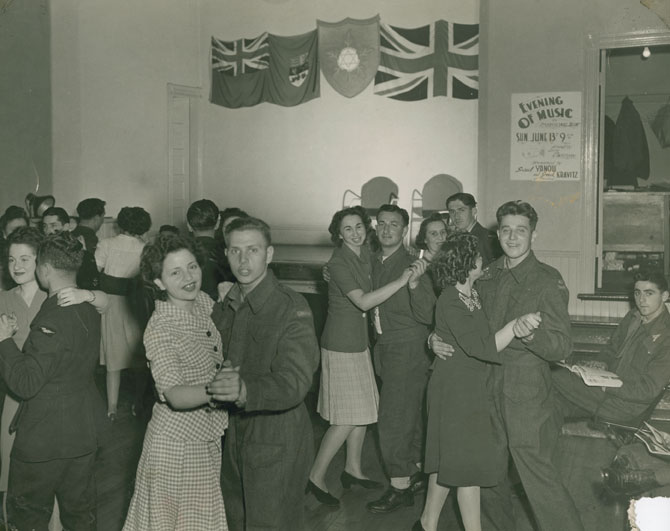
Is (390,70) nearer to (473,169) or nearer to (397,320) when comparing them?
(473,169)

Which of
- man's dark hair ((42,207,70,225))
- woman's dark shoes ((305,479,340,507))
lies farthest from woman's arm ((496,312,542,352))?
man's dark hair ((42,207,70,225))

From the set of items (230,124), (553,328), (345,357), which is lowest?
(345,357)

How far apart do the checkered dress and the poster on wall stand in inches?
184

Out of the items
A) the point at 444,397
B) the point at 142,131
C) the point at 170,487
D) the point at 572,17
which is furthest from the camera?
the point at 142,131

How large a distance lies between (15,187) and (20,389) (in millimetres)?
4620

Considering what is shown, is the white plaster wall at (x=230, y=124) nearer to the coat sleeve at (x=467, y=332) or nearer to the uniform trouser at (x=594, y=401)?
the uniform trouser at (x=594, y=401)

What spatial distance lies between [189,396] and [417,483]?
7.85ft

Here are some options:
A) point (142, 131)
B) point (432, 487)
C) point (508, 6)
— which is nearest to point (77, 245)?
point (432, 487)

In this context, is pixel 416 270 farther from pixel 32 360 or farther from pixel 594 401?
pixel 32 360

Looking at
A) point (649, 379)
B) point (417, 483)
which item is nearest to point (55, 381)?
point (417, 483)

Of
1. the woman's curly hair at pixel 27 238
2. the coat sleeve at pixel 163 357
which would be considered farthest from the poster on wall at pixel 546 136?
the coat sleeve at pixel 163 357

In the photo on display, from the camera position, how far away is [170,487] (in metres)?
2.42

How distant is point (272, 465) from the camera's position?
249cm

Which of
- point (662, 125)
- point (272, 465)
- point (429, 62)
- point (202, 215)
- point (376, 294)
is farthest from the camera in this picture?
point (429, 62)
